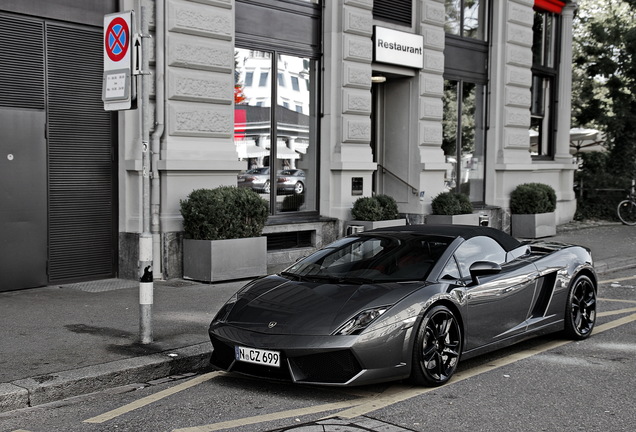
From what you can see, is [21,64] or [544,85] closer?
[21,64]

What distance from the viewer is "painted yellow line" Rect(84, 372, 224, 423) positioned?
551 centimetres

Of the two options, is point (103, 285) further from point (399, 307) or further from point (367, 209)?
point (399, 307)

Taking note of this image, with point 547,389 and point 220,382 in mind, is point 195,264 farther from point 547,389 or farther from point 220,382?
point 547,389

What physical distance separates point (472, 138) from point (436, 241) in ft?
40.1

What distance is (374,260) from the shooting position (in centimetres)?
692

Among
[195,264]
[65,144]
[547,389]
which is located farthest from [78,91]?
[547,389]

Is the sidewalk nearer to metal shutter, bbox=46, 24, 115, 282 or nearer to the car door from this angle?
metal shutter, bbox=46, 24, 115, 282

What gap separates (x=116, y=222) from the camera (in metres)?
11.6

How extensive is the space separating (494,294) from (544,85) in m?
15.6

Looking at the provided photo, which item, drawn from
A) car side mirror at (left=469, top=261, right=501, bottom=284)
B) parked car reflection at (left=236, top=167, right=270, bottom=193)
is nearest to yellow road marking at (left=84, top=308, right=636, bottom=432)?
car side mirror at (left=469, top=261, right=501, bottom=284)

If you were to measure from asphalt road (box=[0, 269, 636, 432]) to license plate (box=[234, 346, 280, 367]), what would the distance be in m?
0.28

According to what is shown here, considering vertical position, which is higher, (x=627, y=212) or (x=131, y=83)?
(x=131, y=83)

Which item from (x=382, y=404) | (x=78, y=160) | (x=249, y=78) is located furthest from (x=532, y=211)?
(x=382, y=404)

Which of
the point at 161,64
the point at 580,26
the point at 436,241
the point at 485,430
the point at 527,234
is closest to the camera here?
the point at 485,430
